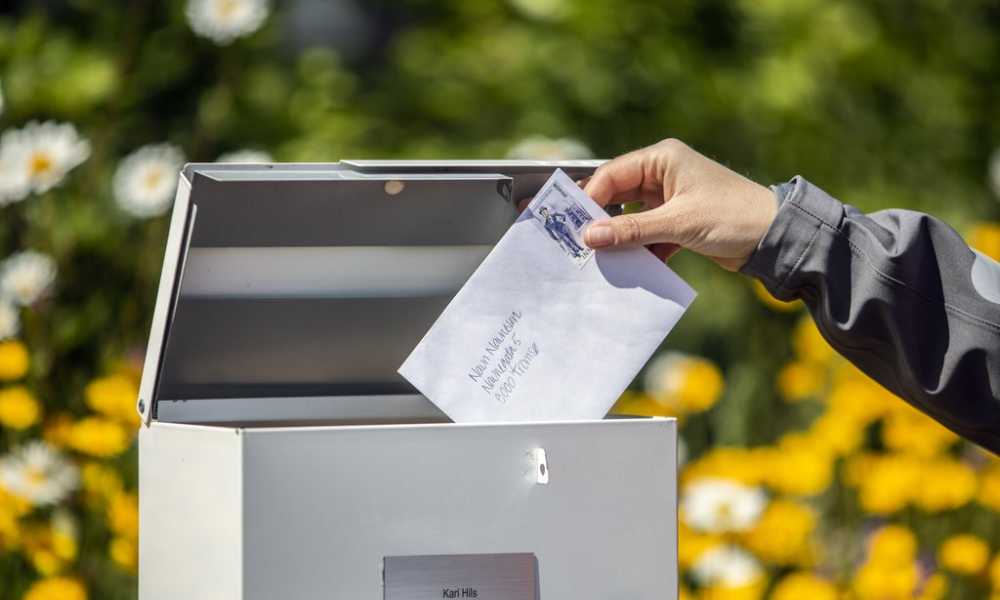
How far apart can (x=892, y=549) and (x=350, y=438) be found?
53.3 inches

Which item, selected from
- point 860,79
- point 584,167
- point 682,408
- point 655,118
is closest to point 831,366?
point 682,408

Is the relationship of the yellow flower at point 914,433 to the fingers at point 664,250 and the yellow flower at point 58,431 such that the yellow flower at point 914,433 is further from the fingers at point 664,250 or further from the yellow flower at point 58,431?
the yellow flower at point 58,431

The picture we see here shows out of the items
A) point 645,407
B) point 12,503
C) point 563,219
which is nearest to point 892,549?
point 645,407

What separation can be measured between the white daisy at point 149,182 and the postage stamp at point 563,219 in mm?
1508

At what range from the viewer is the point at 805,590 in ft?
6.73

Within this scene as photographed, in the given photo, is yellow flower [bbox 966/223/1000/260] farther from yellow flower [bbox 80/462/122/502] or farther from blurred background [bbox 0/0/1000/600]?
yellow flower [bbox 80/462/122/502]

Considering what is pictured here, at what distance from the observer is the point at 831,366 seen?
246 centimetres

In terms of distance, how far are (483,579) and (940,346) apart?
1.81 feet

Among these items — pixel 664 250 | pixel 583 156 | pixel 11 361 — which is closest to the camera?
pixel 664 250

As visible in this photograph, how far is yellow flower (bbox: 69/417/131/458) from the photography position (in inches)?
81.6

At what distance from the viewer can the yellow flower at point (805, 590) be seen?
204cm

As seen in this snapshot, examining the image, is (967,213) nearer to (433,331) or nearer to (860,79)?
(860,79)

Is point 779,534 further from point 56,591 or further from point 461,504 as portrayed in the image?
point 461,504

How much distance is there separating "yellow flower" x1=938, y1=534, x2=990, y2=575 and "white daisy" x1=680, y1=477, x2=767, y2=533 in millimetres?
324
